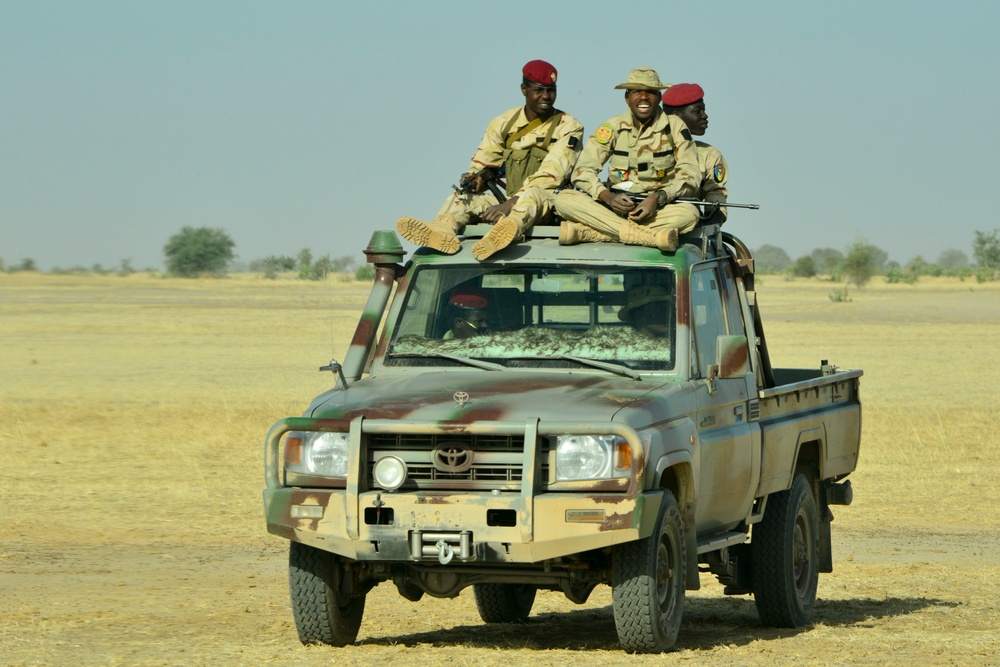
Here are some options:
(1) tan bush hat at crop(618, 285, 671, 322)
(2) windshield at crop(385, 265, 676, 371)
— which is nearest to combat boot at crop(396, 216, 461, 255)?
(2) windshield at crop(385, 265, 676, 371)

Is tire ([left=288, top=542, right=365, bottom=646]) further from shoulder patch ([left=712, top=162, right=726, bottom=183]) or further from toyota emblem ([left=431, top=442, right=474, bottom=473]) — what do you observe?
shoulder patch ([left=712, top=162, right=726, bottom=183])

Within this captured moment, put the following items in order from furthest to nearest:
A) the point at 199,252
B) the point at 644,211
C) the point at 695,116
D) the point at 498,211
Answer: the point at 199,252
the point at 695,116
the point at 498,211
the point at 644,211

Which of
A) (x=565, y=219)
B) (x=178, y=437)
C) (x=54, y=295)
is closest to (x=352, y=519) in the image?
(x=565, y=219)

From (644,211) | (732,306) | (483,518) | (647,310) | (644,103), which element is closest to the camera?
(483,518)

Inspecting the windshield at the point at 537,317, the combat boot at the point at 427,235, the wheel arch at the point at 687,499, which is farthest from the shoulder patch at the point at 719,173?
the wheel arch at the point at 687,499

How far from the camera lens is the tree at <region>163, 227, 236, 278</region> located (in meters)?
95.5

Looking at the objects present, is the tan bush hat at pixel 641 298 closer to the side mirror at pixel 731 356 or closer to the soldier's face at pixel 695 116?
the side mirror at pixel 731 356

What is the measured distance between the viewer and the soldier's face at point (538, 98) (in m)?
10.1

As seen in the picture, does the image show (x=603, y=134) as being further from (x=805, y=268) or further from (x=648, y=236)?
(x=805, y=268)

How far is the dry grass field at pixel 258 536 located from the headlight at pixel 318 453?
0.86 metres

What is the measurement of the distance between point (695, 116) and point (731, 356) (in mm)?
2897

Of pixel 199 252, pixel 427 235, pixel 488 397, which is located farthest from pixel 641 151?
pixel 199 252

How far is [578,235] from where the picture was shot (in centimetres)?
899

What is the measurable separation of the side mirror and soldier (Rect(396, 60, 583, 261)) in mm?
1290
